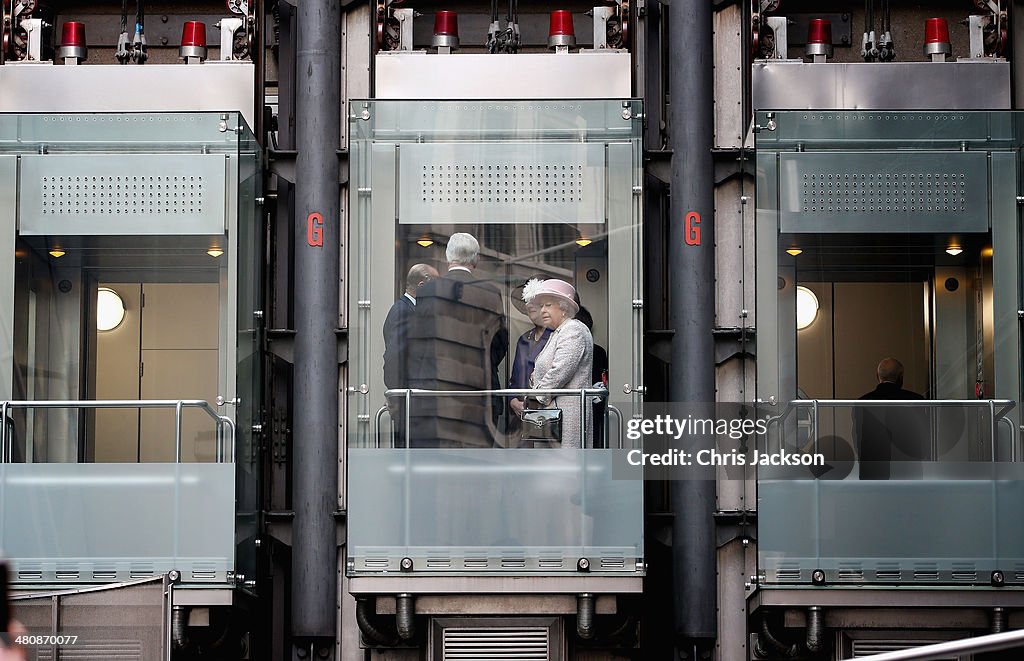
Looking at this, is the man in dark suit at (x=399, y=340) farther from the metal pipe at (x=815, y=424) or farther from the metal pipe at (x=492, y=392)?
the metal pipe at (x=815, y=424)

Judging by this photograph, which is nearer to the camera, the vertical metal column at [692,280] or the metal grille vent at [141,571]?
the metal grille vent at [141,571]

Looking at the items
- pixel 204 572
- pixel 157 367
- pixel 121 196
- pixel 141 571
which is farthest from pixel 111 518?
pixel 121 196

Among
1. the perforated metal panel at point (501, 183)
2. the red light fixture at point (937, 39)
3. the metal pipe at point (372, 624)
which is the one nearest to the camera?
the perforated metal panel at point (501, 183)

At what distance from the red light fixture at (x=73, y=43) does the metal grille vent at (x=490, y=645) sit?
527cm

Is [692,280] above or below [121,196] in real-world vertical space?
below

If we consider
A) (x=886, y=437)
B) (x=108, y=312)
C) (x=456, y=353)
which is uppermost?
(x=108, y=312)

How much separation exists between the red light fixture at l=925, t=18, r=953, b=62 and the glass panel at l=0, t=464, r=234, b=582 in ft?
20.4

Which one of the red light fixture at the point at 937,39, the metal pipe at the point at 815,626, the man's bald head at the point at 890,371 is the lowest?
the metal pipe at the point at 815,626

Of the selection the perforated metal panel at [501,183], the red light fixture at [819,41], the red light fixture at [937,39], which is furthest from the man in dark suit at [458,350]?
the red light fixture at [937,39]

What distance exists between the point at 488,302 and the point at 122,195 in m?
2.70

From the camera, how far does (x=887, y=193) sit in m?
11.6

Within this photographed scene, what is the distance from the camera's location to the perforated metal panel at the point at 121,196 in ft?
38.0

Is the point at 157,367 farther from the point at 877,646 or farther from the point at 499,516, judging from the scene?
the point at 877,646

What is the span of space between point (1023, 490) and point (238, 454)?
5379 millimetres
